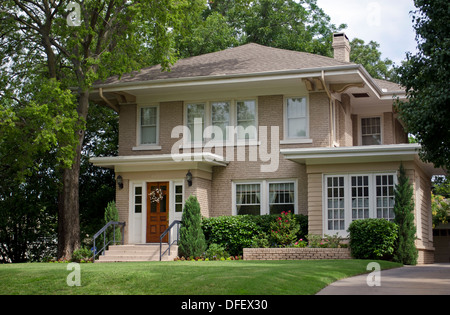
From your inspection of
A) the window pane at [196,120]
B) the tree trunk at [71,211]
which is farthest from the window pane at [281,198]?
the tree trunk at [71,211]

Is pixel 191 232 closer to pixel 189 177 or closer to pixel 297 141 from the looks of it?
pixel 189 177

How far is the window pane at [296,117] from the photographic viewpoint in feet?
70.3

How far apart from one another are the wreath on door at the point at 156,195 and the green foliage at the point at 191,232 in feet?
7.54

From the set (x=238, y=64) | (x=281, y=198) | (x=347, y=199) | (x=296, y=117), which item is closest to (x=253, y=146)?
(x=296, y=117)

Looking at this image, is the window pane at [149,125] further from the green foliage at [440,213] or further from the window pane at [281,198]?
the green foliage at [440,213]

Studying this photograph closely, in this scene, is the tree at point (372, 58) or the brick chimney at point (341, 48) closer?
the brick chimney at point (341, 48)

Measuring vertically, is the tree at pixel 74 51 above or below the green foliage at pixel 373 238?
above

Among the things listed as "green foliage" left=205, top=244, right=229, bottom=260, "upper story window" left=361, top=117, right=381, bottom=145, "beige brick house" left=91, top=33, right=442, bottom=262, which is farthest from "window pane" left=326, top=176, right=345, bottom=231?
"upper story window" left=361, top=117, right=381, bottom=145

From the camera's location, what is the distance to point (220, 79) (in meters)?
21.1

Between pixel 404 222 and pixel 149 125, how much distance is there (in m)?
10.5

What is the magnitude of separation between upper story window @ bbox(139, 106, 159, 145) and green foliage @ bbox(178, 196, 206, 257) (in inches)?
178

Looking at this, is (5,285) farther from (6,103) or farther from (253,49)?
(253,49)

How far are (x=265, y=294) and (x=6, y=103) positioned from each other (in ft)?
53.9

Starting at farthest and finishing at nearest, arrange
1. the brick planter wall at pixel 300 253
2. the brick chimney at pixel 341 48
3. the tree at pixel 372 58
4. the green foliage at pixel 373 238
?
1. the tree at pixel 372 58
2. the brick chimney at pixel 341 48
3. the brick planter wall at pixel 300 253
4. the green foliage at pixel 373 238
